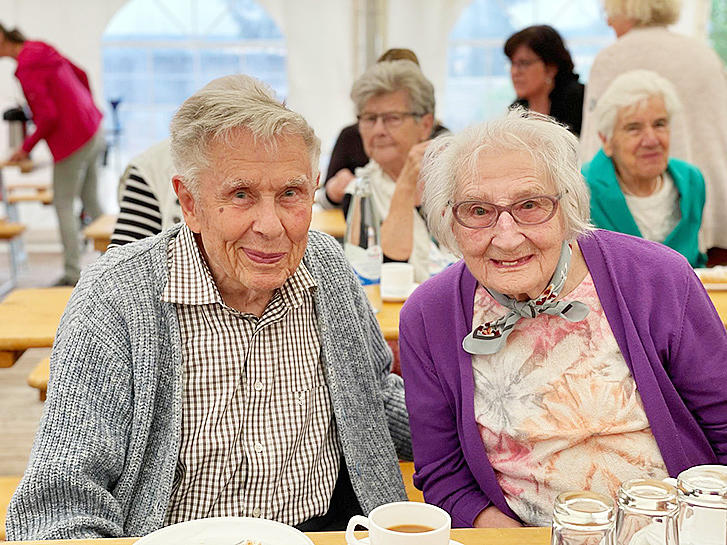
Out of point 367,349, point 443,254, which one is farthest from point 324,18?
point 367,349

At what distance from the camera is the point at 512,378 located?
1726mm

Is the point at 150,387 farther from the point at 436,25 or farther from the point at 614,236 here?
the point at 436,25

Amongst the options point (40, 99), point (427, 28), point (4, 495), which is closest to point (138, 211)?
point (4, 495)

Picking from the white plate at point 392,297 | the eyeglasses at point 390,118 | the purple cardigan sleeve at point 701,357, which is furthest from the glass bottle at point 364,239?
the purple cardigan sleeve at point 701,357

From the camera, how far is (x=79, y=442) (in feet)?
4.95

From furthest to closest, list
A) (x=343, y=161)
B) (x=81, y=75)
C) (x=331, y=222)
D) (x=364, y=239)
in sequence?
(x=81, y=75) < (x=343, y=161) < (x=331, y=222) < (x=364, y=239)

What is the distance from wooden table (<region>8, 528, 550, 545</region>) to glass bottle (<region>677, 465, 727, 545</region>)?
1.22ft

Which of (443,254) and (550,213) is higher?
(550,213)

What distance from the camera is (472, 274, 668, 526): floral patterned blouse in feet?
5.48

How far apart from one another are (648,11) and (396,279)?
200cm

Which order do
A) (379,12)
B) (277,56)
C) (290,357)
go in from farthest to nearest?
(277,56) → (379,12) → (290,357)

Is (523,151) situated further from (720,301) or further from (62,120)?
(62,120)

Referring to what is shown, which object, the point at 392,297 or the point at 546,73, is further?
the point at 546,73

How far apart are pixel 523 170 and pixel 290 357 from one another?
23.0 inches
